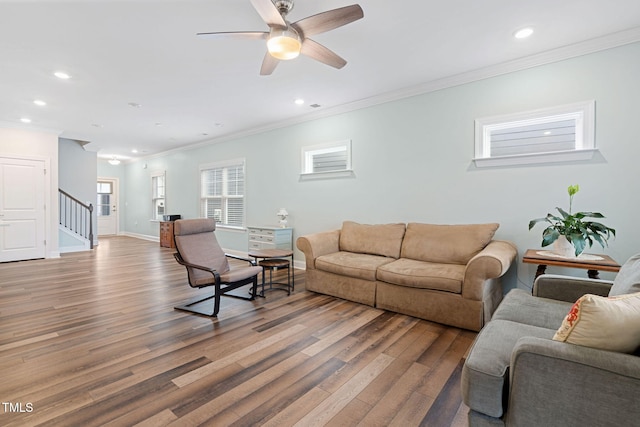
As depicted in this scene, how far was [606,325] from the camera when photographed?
1.12m

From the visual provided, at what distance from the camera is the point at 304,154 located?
524cm

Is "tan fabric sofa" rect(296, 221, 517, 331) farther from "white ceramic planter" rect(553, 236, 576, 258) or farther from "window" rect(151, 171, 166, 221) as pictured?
"window" rect(151, 171, 166, 221)

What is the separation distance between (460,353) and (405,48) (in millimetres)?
2836

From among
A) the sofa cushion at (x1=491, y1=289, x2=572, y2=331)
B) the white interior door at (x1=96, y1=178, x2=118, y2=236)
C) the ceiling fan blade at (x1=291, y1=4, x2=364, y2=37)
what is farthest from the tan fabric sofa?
the white interior door at (x1=96, y1=178, x2=118, y2=236)

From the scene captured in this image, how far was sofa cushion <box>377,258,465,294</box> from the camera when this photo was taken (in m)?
2.83

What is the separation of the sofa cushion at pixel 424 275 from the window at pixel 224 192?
4113 millimetres

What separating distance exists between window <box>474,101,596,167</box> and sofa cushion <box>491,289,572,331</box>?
172 cm

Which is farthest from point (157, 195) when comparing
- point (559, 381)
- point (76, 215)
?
point (559, 381)

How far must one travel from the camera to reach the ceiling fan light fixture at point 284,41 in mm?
2201

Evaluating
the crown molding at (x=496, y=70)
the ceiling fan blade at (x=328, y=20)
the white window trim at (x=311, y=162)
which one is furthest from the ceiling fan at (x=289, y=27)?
the white window trim at (x=311, y=162)

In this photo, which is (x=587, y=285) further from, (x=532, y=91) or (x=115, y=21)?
(x=115, y=21)

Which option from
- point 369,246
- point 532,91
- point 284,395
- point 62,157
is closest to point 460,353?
point 284,395

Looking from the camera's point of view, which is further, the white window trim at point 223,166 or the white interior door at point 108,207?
the white interior door at point 108,207

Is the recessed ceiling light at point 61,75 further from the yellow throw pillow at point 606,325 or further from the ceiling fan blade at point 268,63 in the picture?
the yellow throw pillow at point 606,325
